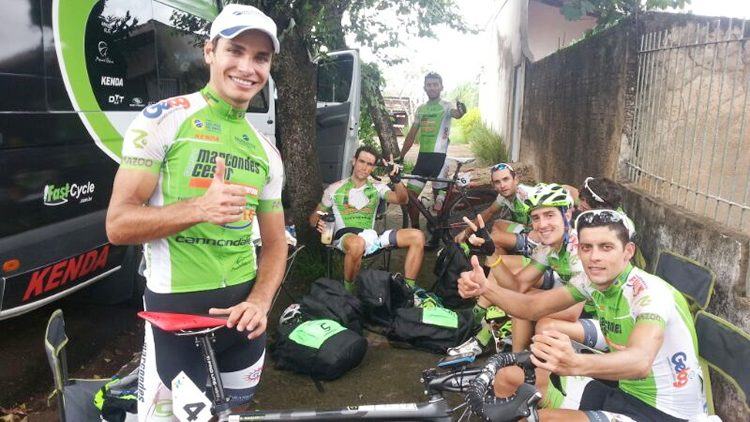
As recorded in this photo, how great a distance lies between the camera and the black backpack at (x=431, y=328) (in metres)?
4.06

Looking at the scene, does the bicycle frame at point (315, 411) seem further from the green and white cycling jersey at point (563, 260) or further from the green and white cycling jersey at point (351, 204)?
the green and white cycling jersey at point (351, 204)

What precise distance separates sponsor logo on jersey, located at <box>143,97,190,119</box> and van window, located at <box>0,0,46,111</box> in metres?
1.79

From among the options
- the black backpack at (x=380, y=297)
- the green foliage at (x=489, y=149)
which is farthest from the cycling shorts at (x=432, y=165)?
the green foliage at (x=489, y=149)

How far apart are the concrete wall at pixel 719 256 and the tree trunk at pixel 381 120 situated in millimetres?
6487

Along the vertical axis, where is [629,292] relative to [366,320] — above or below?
above

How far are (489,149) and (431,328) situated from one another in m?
8.83

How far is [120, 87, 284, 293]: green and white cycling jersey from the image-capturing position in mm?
1670

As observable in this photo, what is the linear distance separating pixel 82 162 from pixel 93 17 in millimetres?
973

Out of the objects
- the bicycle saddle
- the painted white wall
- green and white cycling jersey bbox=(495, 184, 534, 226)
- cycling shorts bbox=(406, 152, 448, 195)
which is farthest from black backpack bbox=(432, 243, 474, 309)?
the painted white wall

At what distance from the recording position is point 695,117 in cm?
360

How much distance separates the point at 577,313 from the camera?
137 inches

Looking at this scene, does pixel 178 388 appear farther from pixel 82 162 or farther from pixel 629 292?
pixel 82 162

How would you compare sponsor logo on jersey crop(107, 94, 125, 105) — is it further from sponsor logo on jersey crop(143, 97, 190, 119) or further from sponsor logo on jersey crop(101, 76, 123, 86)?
sponsor logo on jersey crop(143, 97, 190, 119)

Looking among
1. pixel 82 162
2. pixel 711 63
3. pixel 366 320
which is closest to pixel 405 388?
pixel 366 320
